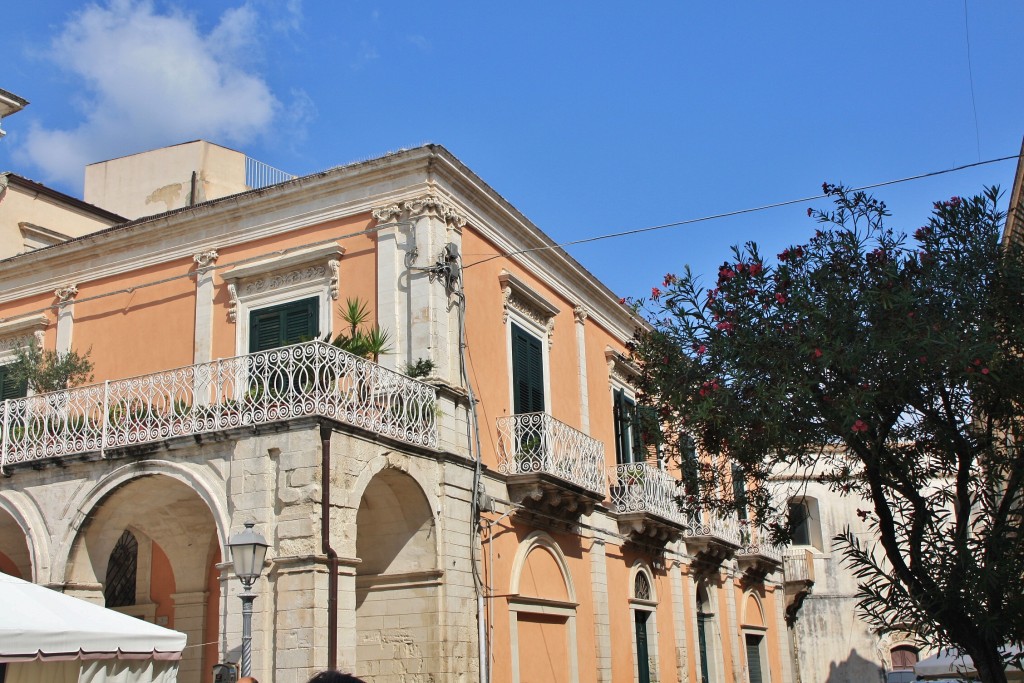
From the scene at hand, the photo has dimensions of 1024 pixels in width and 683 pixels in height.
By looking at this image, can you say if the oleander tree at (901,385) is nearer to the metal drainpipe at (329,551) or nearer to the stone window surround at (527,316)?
the metal drainpipe at (329,551)

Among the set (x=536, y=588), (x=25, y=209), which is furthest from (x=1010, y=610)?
(x=25, y=209)

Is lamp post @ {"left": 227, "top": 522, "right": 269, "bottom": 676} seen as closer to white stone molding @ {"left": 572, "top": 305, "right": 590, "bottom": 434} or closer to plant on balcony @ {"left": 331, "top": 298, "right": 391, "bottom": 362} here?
plant on balcony @ {"left": 331, "top": 298, "right": 391, "bottom": 362}

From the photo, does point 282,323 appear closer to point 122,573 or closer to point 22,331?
point 122,573

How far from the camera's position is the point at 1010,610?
823cm

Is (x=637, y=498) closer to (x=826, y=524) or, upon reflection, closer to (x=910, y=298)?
(x=910, y=298)

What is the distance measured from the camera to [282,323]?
15508mm

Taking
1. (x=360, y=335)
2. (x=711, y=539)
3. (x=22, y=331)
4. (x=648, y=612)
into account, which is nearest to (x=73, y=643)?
(x=360, y=335)

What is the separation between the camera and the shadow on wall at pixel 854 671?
105ft

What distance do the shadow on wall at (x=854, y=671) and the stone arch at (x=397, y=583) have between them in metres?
22.0

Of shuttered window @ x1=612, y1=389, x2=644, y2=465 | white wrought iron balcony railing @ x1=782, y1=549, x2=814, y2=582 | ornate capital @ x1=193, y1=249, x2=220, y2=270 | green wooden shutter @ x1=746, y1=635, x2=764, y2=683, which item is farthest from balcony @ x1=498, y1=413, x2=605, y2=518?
white wrought iron balcony railing @ x1=782, y1=549, x2=814, y2=582

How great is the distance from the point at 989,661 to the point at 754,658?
18809 millimetres

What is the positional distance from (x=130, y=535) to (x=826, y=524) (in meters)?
22.0

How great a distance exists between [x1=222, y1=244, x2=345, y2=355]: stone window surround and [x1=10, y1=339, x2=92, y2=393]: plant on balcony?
2596 millimetres

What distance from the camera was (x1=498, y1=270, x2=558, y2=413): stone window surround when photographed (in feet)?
54.5
